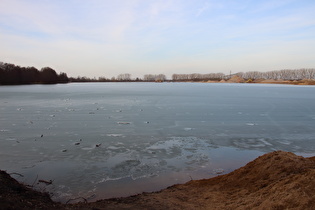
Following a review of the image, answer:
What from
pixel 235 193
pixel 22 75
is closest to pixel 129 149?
pixel 235 193

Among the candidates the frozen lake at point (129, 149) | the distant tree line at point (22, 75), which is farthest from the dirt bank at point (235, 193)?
the distant tree line at point (22, 75)

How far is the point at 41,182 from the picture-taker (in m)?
5.50

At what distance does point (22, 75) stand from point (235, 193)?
105m

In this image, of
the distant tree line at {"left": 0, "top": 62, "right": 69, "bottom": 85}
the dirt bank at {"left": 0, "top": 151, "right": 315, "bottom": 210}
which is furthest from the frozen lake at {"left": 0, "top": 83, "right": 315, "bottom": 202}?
the distant tree line at {"left": 0, "top": 62, "right": 69, "bottom": 85}

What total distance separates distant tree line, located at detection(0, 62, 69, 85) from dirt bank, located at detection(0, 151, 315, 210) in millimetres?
93876

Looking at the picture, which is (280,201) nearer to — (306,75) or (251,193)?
(251,193)

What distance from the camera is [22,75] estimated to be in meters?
94.1

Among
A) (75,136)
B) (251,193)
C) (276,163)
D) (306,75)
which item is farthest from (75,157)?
(306,75)

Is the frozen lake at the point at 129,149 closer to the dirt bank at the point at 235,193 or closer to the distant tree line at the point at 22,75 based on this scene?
the dirt bank at the point at 235,193

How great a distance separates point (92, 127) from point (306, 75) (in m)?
193

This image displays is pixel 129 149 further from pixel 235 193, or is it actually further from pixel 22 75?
pixel 22 75

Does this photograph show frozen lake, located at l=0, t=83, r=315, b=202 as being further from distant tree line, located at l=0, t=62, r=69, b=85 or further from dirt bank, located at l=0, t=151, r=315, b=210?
distant tree line, located at l=0, t=62, r=69, b=85

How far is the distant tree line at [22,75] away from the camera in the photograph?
8559cm

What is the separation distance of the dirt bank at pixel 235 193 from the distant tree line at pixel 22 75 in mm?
93876
